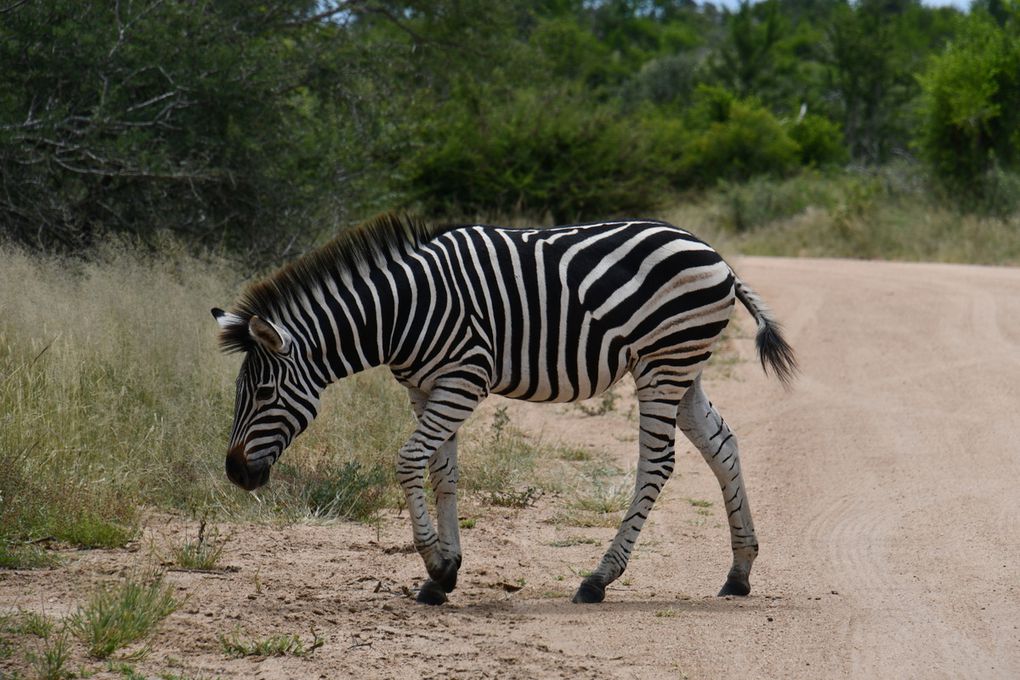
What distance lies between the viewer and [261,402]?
18.0ft

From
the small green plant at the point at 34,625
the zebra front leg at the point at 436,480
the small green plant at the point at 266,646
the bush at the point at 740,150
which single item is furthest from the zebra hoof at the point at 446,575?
the bush at the point at 740,150

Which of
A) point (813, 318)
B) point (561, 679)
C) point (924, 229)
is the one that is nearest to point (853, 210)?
point (924, 229)

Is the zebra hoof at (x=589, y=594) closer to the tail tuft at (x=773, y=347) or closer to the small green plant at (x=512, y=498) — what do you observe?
the tail tuft at (x=773, y=347)

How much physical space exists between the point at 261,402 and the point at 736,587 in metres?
2.56

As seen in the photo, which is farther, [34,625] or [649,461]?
[649,461]

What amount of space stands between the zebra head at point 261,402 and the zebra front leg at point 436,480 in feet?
1.93

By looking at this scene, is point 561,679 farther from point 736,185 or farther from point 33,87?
point 736,185

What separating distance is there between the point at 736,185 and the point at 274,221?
19360mm

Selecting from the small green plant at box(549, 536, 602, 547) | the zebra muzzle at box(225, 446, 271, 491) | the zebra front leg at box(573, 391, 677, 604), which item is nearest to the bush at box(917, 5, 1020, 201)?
the small green plant at box(549, 536, 602, 547)

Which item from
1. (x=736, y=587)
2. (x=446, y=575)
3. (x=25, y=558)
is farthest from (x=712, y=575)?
(x=25, y=558)

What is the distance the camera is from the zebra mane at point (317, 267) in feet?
18.3

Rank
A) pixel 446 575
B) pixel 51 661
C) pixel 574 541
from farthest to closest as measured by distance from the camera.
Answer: pixel 574 541 < pixel 446 575 < pixel 51 661

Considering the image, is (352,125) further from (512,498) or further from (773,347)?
(773,347)

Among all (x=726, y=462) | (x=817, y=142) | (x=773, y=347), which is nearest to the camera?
(x=726, y=462)
